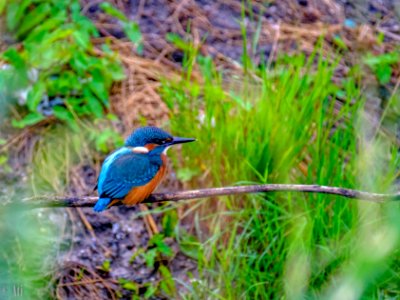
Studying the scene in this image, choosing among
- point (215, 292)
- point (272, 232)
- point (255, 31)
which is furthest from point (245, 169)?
point (255, 31)

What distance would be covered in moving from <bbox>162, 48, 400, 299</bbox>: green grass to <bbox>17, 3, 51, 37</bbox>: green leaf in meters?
0.75

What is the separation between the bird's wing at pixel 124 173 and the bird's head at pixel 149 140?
5cm

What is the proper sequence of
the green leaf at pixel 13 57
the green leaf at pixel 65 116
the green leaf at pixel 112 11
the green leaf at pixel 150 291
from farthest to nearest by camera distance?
the green leaf at pixel 112 11 < the green leaf at pixel 65 116 < the green leaf at pixel 13 57 < the green leaf at pixel 150 291

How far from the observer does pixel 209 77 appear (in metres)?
3.24

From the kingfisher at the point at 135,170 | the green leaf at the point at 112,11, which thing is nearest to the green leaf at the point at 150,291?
the kingfisher at the point at 135,170

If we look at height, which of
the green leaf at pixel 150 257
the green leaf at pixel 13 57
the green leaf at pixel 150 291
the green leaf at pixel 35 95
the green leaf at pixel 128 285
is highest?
the green leaf at pixel 13 57

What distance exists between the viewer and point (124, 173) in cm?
224

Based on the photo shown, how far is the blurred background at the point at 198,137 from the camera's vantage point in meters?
2.69

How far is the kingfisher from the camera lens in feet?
7.05

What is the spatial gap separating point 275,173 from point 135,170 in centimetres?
77

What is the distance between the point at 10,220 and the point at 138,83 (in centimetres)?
258

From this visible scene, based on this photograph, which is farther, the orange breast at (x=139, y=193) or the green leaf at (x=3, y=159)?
the green leaf at (x=3, y=159)

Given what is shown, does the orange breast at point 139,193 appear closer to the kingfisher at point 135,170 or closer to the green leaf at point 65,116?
the kingfisher at point 135,170

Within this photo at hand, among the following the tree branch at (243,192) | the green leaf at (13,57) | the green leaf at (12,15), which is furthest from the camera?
the green leaf at (12,15)
